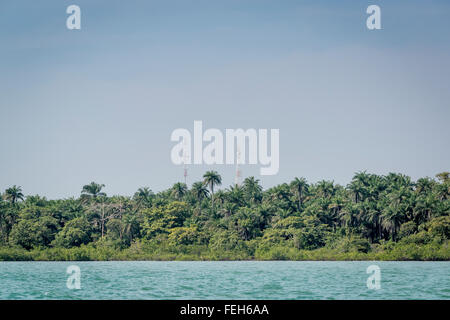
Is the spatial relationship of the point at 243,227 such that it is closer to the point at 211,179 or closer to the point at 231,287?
the point at 211,179

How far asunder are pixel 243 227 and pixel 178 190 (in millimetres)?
22720

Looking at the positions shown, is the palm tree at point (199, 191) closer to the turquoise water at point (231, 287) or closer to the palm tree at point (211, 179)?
the palm tree at point (211, 179)

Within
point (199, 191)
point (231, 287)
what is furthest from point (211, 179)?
point (231, 287)

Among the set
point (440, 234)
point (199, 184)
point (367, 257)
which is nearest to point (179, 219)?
point (199, 184)

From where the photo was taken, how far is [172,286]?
4034cm

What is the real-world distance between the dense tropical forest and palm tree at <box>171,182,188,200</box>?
8.61 meters

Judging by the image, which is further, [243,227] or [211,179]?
[211,179]

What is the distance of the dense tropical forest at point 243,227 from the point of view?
270 ft

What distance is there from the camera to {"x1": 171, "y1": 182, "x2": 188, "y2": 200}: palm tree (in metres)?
110

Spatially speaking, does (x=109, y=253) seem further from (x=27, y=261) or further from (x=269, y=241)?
(x=269, y=241)

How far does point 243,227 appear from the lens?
3548 inches

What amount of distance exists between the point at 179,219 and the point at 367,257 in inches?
1150

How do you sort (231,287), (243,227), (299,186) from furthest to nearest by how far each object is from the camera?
(299,186), (243,227), (231,287)

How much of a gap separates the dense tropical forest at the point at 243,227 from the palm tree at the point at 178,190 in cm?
861
